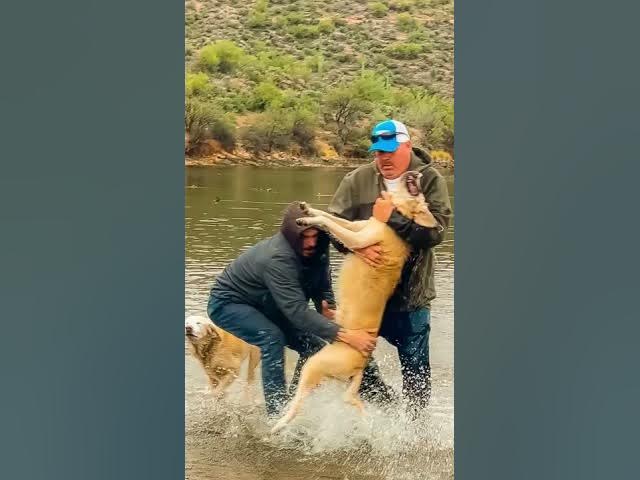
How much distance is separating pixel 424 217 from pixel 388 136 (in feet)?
1.35

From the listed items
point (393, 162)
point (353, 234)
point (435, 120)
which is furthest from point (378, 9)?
point (353, 234)

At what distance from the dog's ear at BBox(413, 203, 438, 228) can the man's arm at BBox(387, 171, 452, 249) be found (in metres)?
0.01

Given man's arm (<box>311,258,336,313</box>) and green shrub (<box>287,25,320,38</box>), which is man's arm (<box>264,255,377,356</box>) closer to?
man's arm (<box>311,258,336,313</box>)

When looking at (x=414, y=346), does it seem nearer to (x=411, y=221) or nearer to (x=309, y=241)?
(x=411, y=221)

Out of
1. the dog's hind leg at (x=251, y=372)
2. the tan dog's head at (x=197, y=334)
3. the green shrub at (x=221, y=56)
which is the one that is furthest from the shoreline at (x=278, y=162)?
the dog's hind leg at (x=251, y=372)

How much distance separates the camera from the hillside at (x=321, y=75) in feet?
11.7

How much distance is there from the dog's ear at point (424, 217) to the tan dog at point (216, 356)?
95 centimetres

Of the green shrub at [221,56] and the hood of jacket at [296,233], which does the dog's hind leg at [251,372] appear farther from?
the green shrub at [221,56]

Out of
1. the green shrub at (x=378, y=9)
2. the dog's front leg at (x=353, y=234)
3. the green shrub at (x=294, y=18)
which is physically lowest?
the dog's front leg at (x=353, y=234)

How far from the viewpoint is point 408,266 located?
3.51 meters

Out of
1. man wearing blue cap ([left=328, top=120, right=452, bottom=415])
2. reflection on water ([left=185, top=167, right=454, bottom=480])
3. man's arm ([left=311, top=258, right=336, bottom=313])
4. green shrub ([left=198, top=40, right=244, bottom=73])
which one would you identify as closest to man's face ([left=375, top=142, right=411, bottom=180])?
man wearing blue cap ([left=328, top=120, right=452, bottom=415])
